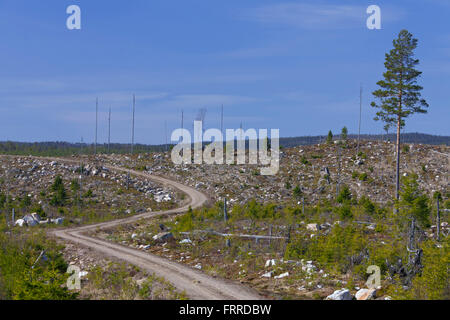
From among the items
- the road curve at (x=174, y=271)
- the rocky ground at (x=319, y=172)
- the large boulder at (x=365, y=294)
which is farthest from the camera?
the rocky ground at (x=319, y=172)

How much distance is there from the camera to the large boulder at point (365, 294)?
14.1 metres

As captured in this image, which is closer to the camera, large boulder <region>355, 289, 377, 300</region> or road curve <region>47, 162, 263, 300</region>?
large boulder <region>355, 289, 377, 300</region>

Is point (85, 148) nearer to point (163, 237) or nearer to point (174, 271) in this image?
point (163, 237)

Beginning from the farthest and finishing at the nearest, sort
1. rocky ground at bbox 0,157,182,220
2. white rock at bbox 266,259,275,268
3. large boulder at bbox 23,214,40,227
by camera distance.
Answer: rocky ground at bbox 0,157,182,220 < large boulder at bbox 23,214,40,227 < white rock at bbox 266,259,275,268

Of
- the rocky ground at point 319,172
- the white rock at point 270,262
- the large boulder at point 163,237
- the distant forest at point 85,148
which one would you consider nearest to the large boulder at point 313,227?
the white rock at point 270,262

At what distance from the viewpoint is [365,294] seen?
14.3 meters

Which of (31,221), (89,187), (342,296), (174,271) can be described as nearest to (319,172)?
(89,187)

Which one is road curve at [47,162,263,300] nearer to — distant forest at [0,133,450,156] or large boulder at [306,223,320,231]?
large boulder at [306,223,320,231]

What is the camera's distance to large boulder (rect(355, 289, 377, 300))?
1409cm

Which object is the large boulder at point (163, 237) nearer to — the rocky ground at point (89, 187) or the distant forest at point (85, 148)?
the rocky ground at point (89, 187)

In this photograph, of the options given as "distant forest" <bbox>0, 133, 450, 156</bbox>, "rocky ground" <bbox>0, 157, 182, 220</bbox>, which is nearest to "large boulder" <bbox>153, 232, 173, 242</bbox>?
"rocky ground" <bbox>0, 157, 182, 220</bbox>

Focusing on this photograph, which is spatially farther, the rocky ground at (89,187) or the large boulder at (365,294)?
the rocky ground at (89,187)
